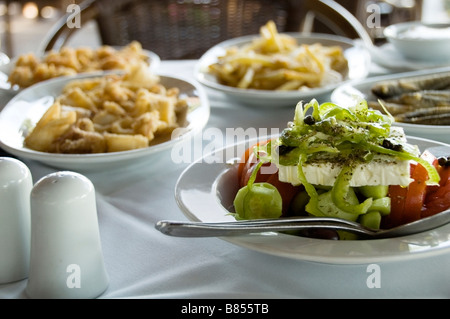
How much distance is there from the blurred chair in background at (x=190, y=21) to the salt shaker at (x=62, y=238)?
2156mm

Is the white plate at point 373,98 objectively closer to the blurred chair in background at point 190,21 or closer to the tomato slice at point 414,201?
the tomato slice at point 414,201

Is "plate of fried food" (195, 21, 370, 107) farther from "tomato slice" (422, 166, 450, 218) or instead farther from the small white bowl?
"tomato slice" (422, 166, 450, 218)

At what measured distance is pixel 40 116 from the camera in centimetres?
157

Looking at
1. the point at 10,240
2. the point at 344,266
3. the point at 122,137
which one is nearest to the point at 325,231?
the point at 344,266

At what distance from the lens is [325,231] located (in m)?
0.89

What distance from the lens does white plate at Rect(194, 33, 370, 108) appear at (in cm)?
165

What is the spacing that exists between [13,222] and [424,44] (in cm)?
156

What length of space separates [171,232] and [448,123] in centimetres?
84

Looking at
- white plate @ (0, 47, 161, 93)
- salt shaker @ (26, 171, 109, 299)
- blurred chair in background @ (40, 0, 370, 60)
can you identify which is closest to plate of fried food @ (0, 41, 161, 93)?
white plate @ (0, 47, 161, 93)

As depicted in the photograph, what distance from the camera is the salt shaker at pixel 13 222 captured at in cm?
90

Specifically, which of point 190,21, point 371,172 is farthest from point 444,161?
point 190,21

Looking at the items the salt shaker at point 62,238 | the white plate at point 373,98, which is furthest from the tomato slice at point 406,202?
the salt shaker at point 62,238

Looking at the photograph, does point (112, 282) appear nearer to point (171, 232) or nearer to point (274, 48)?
point (171, 232)

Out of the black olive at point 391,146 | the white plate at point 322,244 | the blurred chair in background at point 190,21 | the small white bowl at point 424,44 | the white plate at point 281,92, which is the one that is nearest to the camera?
the white plate at point 322,244
